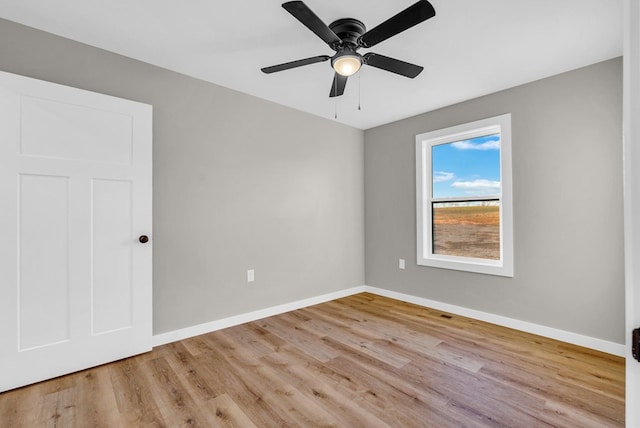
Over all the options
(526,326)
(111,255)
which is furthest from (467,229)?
(111,255)

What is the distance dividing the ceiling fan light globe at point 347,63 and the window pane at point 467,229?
85.6 inches

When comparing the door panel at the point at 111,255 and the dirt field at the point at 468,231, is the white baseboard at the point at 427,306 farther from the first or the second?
the dirt field at the point at 468,231

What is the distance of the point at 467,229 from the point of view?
3.42 metres

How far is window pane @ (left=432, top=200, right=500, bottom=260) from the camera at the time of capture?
126 inches

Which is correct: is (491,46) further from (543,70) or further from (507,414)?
(507,414)

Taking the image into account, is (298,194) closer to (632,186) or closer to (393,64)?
(393,64)

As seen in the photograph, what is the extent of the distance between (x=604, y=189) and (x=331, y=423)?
2752mm

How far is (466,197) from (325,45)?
2.25 m

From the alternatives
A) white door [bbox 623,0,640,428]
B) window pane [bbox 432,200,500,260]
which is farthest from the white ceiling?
white door [bbox 623,0,640,428]

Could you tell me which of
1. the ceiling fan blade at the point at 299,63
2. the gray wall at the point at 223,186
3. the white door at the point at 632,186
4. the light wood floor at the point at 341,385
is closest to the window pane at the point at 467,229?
the light wood floor at the point at 341,385

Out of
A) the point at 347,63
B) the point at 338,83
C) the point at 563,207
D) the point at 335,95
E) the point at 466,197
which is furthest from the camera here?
the point at 466,197

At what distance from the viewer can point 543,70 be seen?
103 inches

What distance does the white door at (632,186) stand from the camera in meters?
0.55

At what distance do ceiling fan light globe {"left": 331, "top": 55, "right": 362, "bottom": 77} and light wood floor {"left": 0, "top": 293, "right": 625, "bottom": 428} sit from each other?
2.08 metres
